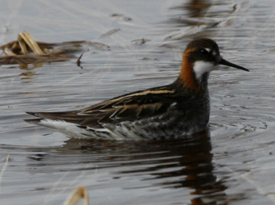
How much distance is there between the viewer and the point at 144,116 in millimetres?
7793

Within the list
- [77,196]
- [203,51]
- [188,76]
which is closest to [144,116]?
[188,76]

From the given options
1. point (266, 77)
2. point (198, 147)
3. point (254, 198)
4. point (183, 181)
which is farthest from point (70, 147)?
point (266, 77)

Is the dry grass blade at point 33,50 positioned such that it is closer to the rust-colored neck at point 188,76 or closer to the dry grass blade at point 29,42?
the dry grass blade at point 29,42

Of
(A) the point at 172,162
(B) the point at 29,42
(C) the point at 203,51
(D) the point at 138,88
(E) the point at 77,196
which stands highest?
(B) the point at 29,42

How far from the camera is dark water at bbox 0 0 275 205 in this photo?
5938 mm

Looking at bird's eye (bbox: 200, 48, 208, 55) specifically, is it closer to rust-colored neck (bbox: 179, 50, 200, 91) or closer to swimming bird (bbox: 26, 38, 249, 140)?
swimming bird (bbox: 26, 38, 249, 140)

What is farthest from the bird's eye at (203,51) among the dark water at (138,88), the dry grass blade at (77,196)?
the dry grass blade at (77,196)

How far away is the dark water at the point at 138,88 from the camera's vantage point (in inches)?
234

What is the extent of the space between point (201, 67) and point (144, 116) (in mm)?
990

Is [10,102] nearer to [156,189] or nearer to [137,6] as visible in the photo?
[156,189]

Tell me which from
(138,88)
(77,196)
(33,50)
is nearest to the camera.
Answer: (77,196)

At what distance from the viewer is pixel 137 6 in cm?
1361

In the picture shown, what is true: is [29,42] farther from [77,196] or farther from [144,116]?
[77,196]

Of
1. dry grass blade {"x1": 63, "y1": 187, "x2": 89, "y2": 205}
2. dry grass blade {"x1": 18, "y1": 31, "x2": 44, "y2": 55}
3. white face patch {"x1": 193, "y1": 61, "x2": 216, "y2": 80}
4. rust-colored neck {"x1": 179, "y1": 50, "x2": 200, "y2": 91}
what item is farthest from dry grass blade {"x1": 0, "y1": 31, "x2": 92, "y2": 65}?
dry grass blade {"x1": 63, "y1": 187, "x2": 89, "y2": 205}
